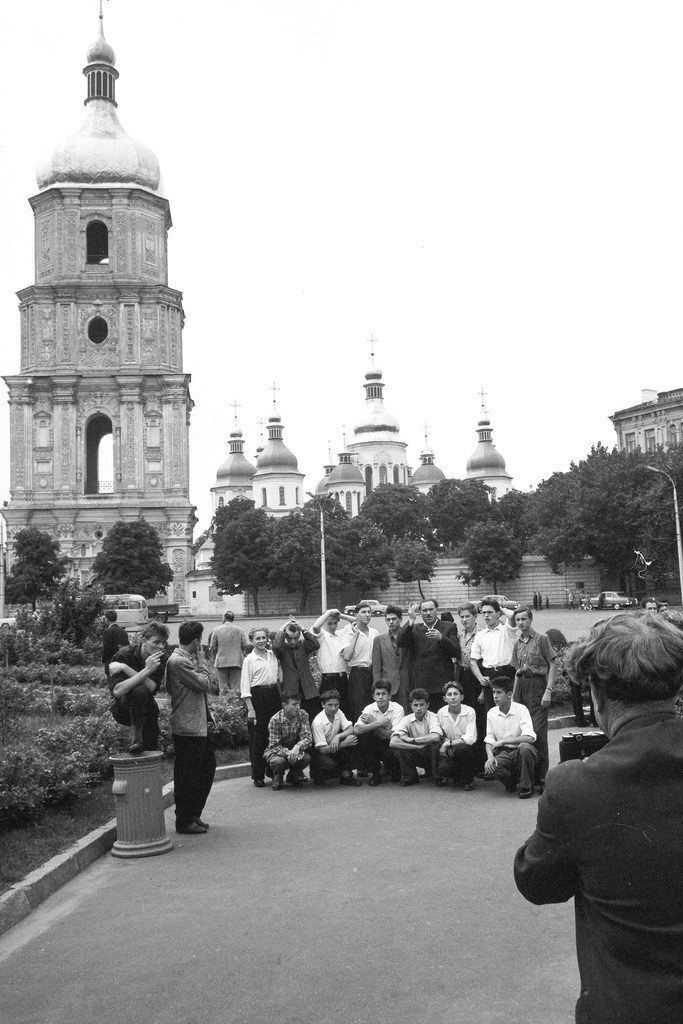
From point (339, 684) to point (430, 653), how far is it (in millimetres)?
1362

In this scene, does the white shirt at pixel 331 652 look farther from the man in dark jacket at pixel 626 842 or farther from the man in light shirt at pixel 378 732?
the man in dark jacket at pixel 626 842

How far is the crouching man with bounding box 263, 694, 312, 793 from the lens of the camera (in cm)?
1182

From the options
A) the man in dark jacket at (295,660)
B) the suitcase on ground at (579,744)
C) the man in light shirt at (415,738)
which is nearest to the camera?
the suitcase on ground at (579,744)

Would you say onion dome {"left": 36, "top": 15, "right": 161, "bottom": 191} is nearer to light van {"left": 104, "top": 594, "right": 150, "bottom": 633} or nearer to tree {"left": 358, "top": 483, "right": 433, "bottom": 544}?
tree {"left": 358, "top": 483, "right": 433, "bottom": 544}

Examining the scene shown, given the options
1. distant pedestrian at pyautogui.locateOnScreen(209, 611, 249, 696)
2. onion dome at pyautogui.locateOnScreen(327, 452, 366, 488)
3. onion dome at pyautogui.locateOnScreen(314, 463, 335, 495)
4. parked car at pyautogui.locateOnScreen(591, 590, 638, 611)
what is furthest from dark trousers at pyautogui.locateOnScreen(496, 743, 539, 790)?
onion dome at pyautogui.locateOnScreen(327, 452, 366, 488)

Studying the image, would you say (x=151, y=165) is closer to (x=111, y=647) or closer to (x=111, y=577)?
(x=111, y=577)

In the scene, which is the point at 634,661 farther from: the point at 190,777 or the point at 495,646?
the point at 495,646

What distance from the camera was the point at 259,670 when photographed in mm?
12422

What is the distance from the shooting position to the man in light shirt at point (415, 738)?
1170cm

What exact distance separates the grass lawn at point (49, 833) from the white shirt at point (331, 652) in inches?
124

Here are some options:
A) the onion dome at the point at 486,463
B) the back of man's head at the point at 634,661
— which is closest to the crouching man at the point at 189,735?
the back of man's head at the point at 634,661

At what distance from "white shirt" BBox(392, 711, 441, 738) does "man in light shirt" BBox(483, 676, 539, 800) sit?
0.73 metres

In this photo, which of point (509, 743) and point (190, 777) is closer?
point (190, 777)

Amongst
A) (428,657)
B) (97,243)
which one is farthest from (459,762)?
(97,243)
